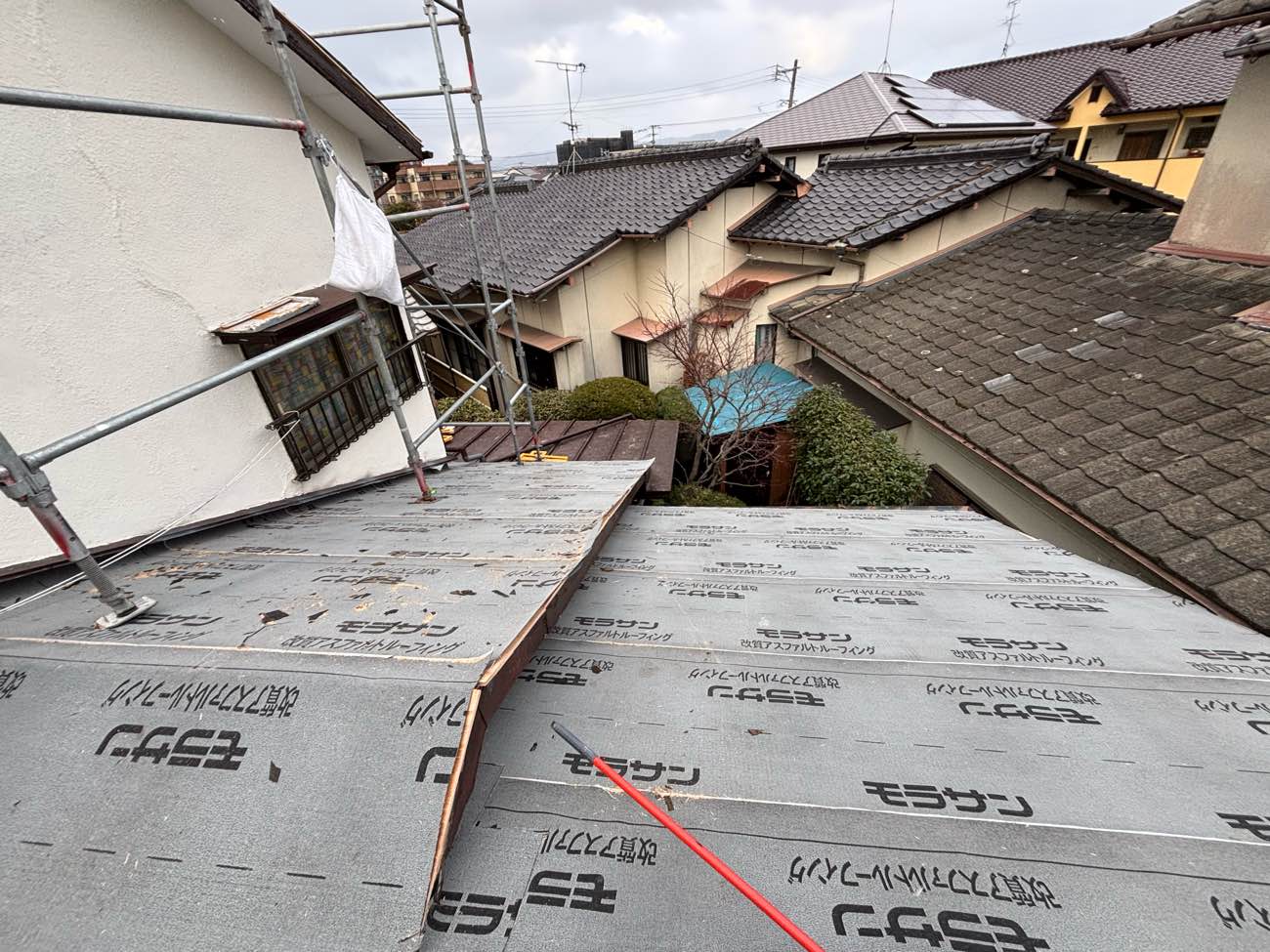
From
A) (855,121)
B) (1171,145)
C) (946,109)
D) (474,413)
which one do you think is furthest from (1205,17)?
(1171,145)

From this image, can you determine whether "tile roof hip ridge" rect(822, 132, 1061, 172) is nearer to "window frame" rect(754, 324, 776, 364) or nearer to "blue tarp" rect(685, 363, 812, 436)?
"window frame" rect(754, 324, 776, 364)

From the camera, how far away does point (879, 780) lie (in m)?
1.46

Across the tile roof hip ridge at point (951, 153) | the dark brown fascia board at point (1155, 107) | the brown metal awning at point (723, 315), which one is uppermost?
the dark brown fascia board at point (1155, 107)

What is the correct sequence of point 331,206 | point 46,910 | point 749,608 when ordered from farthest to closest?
1. point 331,206
2. point 749,608
3. point 46,910

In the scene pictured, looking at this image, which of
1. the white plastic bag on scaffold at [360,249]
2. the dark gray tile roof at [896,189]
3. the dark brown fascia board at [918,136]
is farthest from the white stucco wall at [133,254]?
the dark brown fascia board at [918,136]

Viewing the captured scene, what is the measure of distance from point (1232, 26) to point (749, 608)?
6.67 m

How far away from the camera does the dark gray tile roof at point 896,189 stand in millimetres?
8281

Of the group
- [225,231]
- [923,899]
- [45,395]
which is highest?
[225,231]

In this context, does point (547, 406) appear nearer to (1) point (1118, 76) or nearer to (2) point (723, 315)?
(2) point (723, 315)

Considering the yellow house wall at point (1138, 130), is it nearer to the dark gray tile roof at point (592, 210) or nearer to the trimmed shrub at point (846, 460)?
the dark gray tile roof at point (592, 210)

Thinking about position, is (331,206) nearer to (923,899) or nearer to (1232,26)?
(923,899)

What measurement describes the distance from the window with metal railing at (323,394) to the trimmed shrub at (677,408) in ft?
16.8

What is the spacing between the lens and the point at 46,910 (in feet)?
3.40

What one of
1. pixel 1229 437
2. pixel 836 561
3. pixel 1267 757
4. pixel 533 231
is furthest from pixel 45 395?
pixel 533 231
